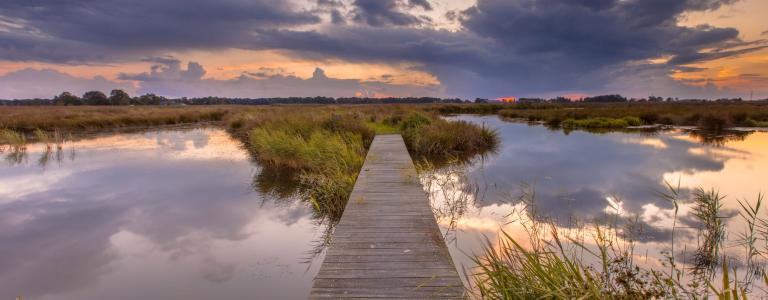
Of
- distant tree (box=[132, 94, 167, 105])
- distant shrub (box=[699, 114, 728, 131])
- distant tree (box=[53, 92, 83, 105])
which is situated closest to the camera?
distant shrub (box=[699, 114, 728, 131])

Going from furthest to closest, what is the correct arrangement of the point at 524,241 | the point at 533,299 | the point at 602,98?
the point at 602,98 < the point at 524,241 < the point at 533,299

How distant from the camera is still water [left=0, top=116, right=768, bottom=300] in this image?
567cm

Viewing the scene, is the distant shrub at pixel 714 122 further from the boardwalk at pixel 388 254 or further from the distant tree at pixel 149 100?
the distant tree at pixel 149 100

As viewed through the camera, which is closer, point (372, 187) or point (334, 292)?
point (334, 292)

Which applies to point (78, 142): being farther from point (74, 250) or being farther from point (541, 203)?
point (541, 203)

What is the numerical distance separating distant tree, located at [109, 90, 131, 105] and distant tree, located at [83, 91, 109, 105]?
3.90ft

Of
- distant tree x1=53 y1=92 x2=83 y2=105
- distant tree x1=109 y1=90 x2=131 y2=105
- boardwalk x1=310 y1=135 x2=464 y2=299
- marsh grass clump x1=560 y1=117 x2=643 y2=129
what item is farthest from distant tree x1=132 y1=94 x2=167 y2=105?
boardwalk x1=310 y1=135 x2=464 y2=299

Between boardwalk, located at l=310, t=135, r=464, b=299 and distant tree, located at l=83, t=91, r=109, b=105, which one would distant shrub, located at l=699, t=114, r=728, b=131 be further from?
distant tree, located at l=83, t=91, r=109, b=105

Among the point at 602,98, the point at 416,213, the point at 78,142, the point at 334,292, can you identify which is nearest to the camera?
the point at 334,292

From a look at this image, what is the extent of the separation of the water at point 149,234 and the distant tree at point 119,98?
80.4 meters

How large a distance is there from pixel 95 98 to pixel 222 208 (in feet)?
306

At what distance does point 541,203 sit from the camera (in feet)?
29.3

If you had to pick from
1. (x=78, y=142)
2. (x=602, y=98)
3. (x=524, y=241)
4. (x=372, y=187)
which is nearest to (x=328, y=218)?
(x=372, y=187)

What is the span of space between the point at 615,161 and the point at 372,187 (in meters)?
11.9
